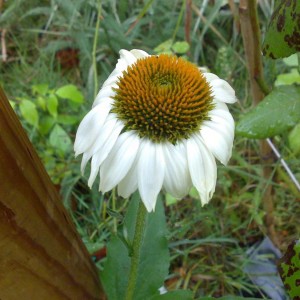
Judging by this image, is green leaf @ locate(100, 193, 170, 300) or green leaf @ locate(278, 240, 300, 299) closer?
green leaf @ locate(278, 240, 300, 299)

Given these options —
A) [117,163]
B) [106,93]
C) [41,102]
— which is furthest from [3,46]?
[117,163]

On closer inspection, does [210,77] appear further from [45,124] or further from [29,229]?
[45,124]

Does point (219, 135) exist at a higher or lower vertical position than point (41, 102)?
higher

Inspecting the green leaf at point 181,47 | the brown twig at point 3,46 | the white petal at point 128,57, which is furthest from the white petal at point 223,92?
the brown twig at point 3,46

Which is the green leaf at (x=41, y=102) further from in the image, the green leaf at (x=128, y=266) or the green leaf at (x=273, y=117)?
the green leaf at (x=273, y=117)

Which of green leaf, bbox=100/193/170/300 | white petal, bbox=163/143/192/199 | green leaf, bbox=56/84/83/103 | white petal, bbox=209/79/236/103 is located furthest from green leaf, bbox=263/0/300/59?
green leaf, bbox=56/84/83/103

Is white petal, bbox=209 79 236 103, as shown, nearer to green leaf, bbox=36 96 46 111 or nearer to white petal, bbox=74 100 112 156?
white petal, bbox=74 100 112 156
